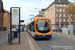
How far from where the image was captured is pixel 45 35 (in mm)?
13617

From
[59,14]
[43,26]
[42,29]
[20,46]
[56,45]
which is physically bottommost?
[56,45]

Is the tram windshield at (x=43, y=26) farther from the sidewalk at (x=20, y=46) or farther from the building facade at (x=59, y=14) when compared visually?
the building facade at (x=59, y=14)

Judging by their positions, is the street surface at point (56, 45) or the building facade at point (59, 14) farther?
the building facade at point (59, 14)

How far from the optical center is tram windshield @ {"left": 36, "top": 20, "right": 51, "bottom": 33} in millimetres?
13680

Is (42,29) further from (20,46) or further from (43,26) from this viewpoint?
(20,46)

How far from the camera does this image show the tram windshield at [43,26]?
13.7 metres

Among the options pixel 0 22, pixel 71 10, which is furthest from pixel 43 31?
pixel 71 10

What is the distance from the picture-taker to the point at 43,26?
13.8 metres

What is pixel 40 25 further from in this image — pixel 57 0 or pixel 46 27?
pixel 57 0

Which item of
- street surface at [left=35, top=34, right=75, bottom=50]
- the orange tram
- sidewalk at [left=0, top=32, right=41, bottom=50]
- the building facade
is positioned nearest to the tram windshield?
the orange tram

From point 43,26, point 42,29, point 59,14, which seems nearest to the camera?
point 42,29

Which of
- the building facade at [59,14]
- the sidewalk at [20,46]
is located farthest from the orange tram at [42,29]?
the building facade at [59,14]

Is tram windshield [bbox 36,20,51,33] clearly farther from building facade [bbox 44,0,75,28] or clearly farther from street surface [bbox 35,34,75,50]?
building facade [bbox 44,0,75,28]

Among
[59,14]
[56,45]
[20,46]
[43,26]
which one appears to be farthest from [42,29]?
[59,14]
